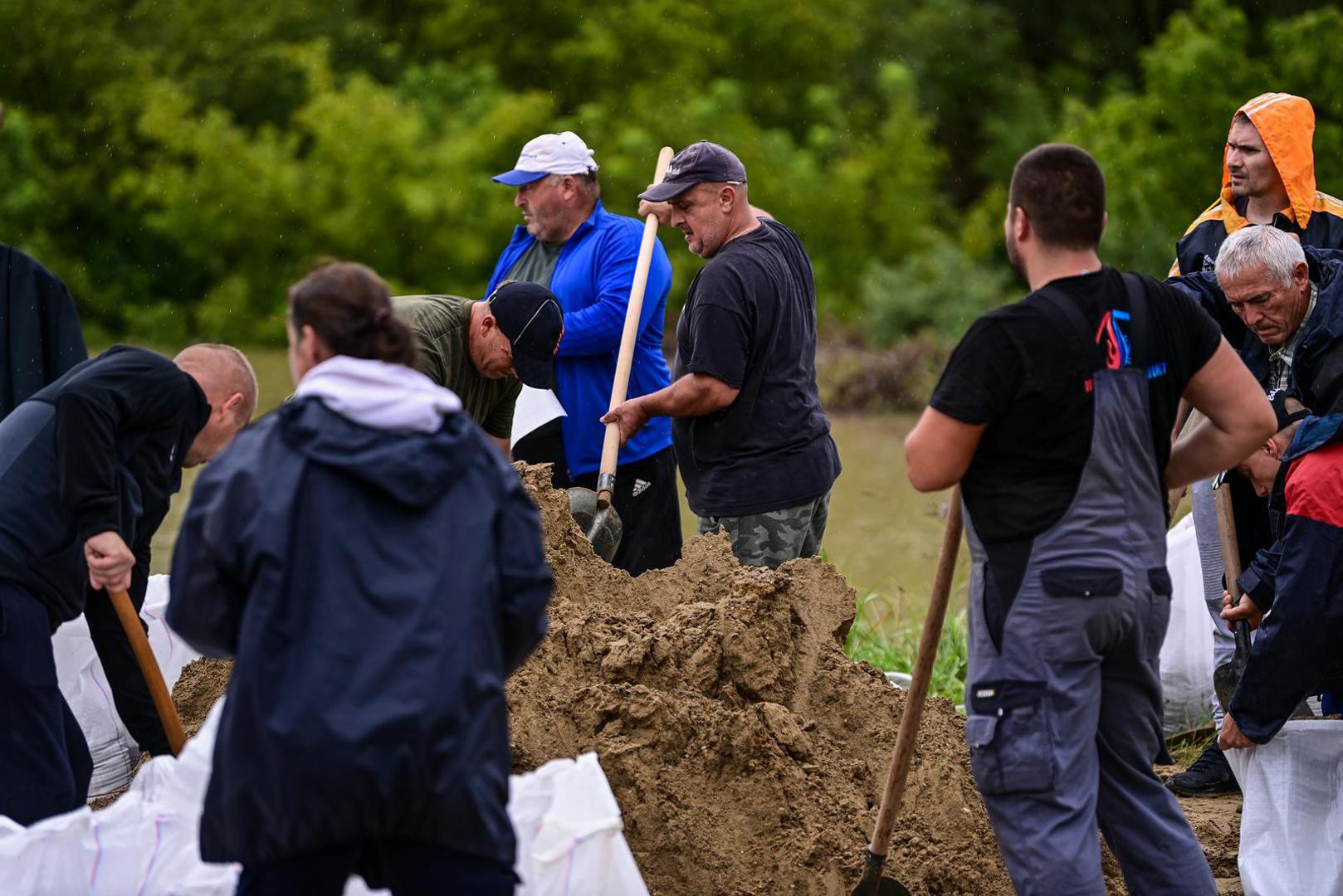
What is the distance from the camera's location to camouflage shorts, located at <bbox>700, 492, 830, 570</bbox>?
5383mm

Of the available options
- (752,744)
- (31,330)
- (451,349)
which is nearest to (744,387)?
(451,349)

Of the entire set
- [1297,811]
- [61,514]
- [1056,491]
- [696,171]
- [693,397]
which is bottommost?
[1297,811]

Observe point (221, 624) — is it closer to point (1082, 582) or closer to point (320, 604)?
point (320, 604)

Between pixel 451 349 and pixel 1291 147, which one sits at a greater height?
pixel 1291 147

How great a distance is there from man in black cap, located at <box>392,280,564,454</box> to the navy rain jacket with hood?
2355mm

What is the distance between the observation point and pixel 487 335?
204 inches

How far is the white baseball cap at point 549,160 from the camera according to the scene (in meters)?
6.12

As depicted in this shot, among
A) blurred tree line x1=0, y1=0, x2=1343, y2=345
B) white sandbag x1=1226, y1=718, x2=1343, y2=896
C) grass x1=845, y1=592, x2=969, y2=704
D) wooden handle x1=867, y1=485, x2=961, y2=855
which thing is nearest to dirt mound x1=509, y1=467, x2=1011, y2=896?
wooden handle x1=867, y1=485, x2=961, y2=855

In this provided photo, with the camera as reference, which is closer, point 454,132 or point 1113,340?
point 1113,340

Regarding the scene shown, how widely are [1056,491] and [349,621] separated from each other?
4.80ft

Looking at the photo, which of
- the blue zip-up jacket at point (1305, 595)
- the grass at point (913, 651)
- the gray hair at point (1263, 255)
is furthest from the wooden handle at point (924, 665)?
the grass at point (913, 651)

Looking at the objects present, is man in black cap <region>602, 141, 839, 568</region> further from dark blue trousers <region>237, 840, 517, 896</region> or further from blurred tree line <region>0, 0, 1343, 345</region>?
blurred tree line <region>0, 0, 1343, 345</region>

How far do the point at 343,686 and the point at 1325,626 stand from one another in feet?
8.31

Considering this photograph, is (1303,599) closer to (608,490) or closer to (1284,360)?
(1284,360)
